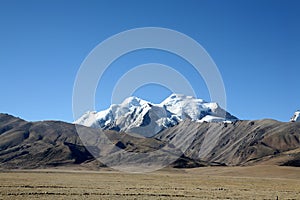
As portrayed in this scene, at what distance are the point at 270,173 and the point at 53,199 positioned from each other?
435 feet

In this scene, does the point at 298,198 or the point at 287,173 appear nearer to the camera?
the point at 298,198

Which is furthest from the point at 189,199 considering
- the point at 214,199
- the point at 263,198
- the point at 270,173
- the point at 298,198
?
the point at 270,173

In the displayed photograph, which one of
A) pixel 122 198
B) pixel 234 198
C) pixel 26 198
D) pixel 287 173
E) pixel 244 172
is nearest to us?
pixel 26 198

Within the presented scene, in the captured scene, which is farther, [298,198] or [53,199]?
[298,198]

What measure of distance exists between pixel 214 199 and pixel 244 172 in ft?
421

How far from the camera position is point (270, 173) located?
16112 cm

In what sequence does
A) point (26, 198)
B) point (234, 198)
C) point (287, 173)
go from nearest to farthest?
point (26, 198), point (234, 198), point (287, 173)

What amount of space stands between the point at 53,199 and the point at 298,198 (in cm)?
3194

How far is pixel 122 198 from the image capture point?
4700 cm

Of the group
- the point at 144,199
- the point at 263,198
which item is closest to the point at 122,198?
the point at 144,199

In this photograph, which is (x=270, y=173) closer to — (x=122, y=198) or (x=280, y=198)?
(x=280, y=198)

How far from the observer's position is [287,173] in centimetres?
15950

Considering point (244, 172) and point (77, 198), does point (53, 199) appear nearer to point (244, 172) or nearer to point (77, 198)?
point (77, 198)

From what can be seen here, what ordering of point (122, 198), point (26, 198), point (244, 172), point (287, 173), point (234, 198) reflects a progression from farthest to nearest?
point (244, 172)
point (287, 173)
point (234, 198)
point (122, 198)
point (26, 198)
